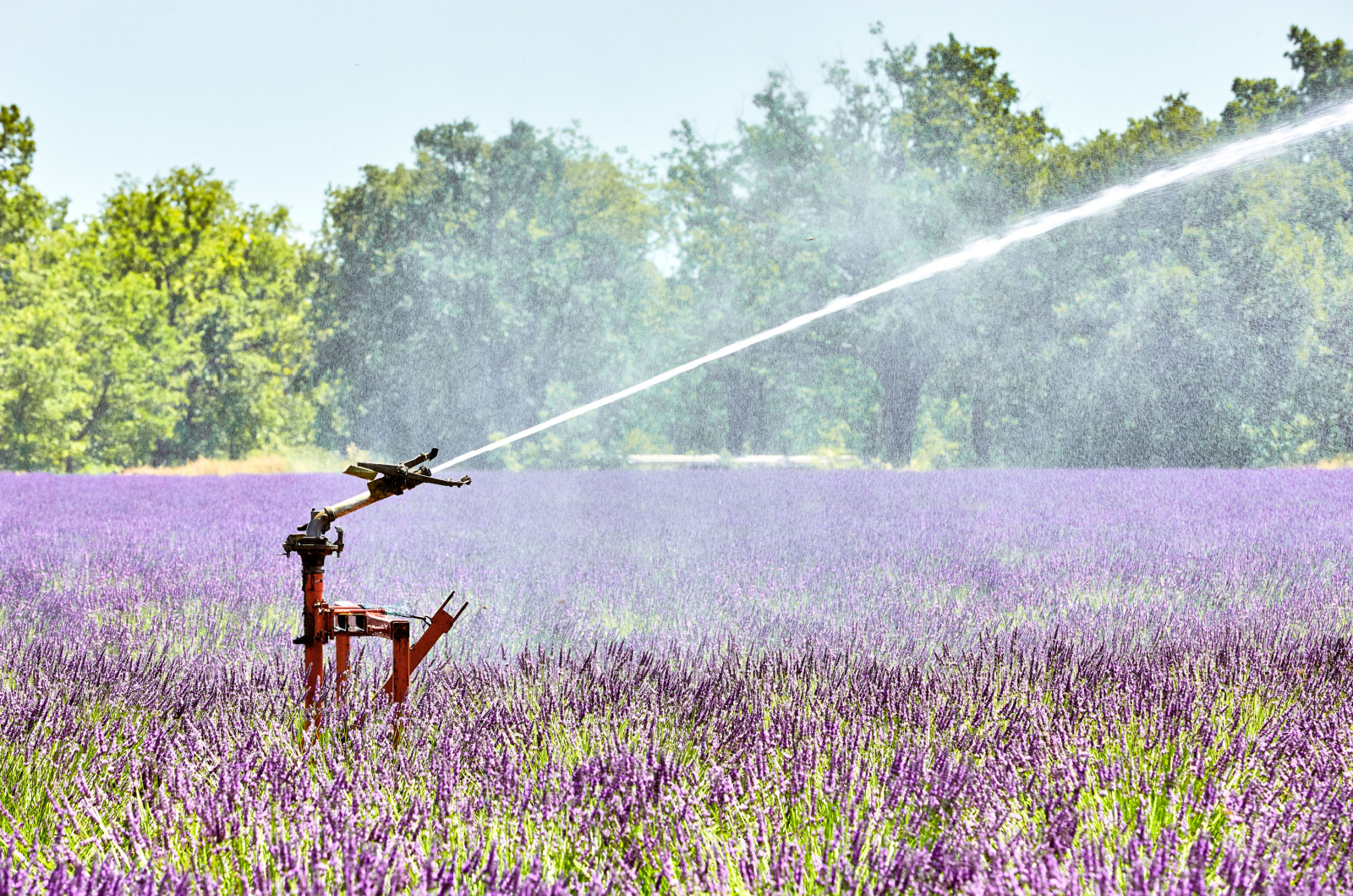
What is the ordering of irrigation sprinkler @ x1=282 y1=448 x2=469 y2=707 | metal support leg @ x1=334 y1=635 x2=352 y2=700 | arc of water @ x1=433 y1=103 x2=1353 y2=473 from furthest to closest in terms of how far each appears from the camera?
1. arc of water @ x1=433 y1=103 x2=1353 y2=473
2. metal support leg @ x1=334 y1=635 x2=352 y2=700
3. irrigation sprinkler @ x1=282 y1=448 x2=469 y2=707

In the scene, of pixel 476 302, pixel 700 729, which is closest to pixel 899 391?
pixel 476 302

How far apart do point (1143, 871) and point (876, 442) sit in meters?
28.2

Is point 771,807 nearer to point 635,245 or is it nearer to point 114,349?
point 114,349

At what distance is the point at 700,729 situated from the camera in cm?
229

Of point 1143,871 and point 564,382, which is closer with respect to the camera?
point 1143,871

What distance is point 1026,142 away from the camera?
25688 millimetres

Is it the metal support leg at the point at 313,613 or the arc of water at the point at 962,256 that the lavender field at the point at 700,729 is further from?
the arc of water at the point at 962,256

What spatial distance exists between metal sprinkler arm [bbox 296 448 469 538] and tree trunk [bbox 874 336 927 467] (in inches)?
912

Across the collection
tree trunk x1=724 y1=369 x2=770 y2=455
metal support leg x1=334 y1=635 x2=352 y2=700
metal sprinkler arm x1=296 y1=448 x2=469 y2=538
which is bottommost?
metal support leg x1=334 y1=635 x2=352 y2=700

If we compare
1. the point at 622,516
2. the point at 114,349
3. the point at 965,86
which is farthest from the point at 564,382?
the point at 622,516

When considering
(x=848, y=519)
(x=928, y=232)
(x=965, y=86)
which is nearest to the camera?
(x=848, y=519)

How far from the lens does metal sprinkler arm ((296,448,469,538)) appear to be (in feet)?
6.66

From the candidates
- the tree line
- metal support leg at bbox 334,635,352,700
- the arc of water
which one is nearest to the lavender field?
metal support leg at bbox 334,635,352,700

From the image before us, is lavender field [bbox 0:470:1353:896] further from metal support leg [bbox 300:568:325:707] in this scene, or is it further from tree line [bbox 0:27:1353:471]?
tree line [bbox 0:27:1353:471]
